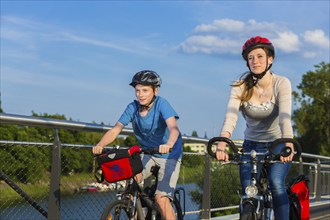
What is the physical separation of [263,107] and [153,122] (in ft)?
3.38

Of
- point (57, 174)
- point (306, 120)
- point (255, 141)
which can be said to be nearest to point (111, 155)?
point (255, 141)

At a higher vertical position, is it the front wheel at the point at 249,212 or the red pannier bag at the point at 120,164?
the red pannier bag at the point at 120,164

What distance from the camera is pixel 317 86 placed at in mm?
70375

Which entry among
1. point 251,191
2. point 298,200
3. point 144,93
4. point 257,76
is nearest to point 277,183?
point 251,191

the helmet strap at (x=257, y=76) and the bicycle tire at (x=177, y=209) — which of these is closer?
the helmet strap at (x=257, y=76)

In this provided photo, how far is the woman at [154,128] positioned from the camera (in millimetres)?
5707

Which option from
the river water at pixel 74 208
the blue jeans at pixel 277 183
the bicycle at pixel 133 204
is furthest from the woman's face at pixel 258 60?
the river water at pixel 74 208

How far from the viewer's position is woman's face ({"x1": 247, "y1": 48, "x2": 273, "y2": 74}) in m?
5.23

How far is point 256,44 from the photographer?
17.1 feet

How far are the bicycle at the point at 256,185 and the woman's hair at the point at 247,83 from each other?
50 centimetres

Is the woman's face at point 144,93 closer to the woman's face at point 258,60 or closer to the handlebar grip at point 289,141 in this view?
the woman's face at point 258,60

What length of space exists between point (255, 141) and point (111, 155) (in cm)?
116

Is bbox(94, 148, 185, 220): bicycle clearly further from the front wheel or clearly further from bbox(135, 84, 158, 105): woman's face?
the front wheel

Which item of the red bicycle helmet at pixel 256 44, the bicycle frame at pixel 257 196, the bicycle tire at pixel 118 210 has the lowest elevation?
the bicycle tire at pixel 118 210
